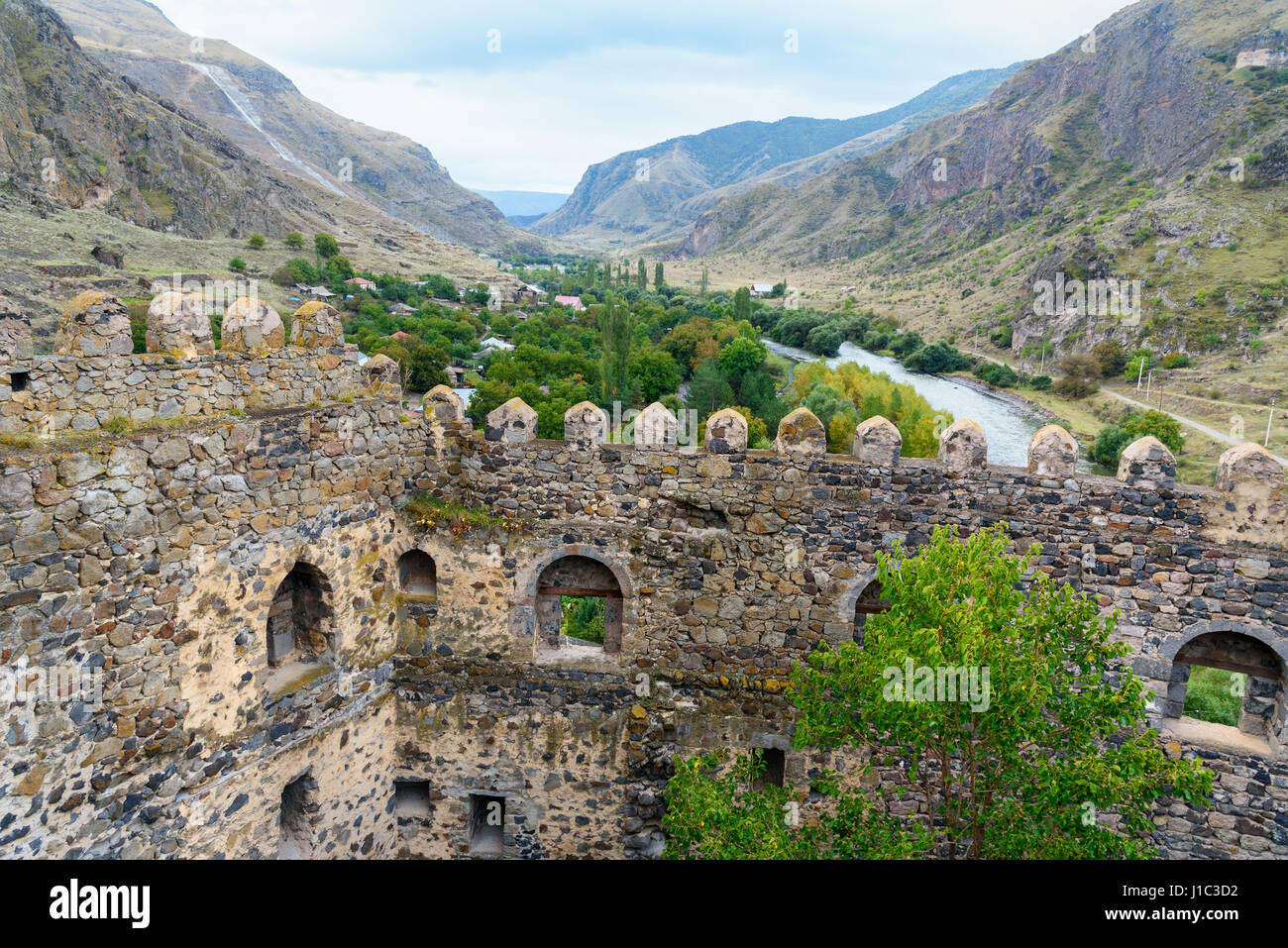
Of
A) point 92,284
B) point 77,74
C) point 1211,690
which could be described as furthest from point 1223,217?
point 77,74

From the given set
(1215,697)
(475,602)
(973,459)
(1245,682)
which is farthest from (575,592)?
(1215,697)

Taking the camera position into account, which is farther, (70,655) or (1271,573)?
(1271,573)

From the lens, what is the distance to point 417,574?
10297 millimetres

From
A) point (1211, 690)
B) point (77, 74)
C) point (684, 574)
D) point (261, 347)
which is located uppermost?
point (77, 74)

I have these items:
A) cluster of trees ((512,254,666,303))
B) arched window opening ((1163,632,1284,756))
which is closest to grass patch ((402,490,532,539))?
arched window opening ((1163,632,1284,756))

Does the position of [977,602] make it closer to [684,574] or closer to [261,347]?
[684,574]

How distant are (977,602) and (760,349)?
161ft

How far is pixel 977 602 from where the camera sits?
6.08m

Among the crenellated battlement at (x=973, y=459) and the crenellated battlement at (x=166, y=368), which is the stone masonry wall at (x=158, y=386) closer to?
the crenellated battlement at (x=166, y=368)

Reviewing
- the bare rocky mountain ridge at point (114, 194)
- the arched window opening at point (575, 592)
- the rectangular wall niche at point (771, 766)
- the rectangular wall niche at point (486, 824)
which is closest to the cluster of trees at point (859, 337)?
the bare rocky mountain ridge at point (114, 194)

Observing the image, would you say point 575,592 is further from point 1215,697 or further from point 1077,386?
point 1077,386

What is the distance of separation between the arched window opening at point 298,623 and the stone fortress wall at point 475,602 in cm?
3

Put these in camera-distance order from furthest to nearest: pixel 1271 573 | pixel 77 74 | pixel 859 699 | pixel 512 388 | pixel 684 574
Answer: pixel 77 74, pixel 512 388, pixel 684 574, pixel 1271 573, pixel 859 699
